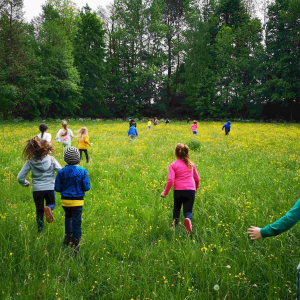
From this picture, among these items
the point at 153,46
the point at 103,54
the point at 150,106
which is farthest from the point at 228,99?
the point at 103,54

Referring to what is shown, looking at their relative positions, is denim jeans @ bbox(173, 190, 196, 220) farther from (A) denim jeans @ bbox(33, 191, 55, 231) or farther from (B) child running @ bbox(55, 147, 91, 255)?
(A) denim jeans @ bbox(33, 191, 55, 231)

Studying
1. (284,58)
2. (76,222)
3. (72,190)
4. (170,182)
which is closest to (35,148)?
(72,190)

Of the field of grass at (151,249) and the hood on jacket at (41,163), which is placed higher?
the hood on jacket at (41,163)

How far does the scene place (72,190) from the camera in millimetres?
3479

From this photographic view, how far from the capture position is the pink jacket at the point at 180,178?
4160mm

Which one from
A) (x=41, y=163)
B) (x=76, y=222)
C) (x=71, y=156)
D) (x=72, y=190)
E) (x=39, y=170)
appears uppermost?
(x=71, y=156)

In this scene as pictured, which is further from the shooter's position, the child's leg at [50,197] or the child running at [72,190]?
the child's leg at [50,197]

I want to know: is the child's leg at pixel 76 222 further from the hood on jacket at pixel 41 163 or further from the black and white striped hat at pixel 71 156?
the hood on jacket at pixel 41 163

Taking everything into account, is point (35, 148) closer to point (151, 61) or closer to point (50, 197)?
point (50, 197)

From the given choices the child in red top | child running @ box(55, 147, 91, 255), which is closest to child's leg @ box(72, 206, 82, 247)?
child running @ box(55, 147, 91, 255)

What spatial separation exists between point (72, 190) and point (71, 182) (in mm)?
135

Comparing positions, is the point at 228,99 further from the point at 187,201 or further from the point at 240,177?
the point at 187,201

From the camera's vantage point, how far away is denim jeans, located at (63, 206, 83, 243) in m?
3.51

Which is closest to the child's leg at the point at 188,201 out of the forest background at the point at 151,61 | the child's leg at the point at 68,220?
the child's leg at the point at 68,220
